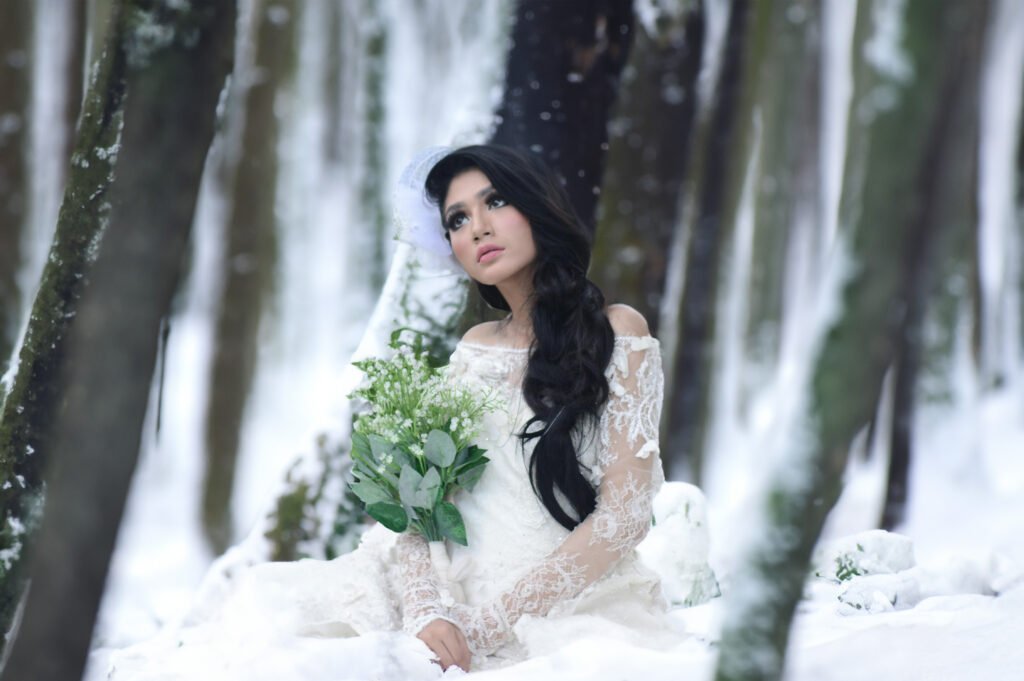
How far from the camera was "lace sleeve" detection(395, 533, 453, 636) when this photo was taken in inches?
98.0

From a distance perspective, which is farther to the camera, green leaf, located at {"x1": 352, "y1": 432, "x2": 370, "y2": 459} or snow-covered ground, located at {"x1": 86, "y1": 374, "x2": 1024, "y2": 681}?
green leaf, located at {"x1": 352, "y1": 432, "x2": 370, "y2": 459}

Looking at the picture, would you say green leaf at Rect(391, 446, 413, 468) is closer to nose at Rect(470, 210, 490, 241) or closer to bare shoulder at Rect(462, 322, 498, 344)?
bare shoulder at Rect(462, 322, 498, 344)

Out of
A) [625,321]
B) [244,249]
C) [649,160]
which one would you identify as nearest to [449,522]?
[625,321]

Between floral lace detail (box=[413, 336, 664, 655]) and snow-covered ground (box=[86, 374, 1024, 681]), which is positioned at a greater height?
floral lace detail (box=[413, 336, 664, 655])

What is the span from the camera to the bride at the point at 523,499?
252cm

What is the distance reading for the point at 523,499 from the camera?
108 inches

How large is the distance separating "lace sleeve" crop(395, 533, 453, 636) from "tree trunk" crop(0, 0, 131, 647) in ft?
2.80

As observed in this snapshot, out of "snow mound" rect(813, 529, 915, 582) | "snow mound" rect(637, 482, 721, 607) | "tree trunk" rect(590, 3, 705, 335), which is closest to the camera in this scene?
"snow mound" rect(813, 529, 915, 582)

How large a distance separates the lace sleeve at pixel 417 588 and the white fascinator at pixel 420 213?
0.85 meters

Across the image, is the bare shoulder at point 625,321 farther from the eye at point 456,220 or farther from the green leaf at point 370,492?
the green leaf at point 370,492

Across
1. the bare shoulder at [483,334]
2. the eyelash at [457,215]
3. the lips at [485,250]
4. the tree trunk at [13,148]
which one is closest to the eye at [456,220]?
the eyelash at [457,215]

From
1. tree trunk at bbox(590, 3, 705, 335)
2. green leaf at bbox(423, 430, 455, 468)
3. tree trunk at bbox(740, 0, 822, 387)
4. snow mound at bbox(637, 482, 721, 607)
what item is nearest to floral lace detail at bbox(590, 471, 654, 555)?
green leaf at bbox(423, 430, 455, 468)

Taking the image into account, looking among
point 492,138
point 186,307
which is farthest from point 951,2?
point 186,307

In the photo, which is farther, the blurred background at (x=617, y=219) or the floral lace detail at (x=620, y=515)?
the floral lace detail at (x=620, y=515)
